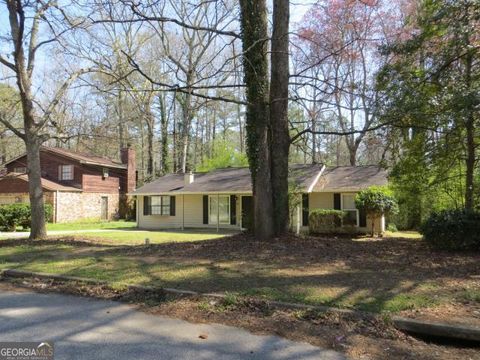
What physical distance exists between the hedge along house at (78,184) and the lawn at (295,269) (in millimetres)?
21387

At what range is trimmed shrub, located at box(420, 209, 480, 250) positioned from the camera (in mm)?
10203

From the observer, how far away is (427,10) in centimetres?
1200

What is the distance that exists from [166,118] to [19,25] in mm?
26346

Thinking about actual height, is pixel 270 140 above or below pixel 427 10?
below

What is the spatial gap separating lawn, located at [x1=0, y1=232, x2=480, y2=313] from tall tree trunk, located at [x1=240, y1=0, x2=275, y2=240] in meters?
0.85

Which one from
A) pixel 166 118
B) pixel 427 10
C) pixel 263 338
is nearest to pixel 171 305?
pixel 263 338

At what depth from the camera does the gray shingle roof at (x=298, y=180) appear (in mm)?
22422

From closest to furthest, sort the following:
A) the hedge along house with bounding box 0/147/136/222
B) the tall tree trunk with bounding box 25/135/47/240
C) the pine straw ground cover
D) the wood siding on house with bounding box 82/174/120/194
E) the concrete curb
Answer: the concrete curb → the pine straw ground cover → the tall tree trunk with bounding box 25/135/47/240 → the hedge along house with bounding box 0/147/136/222 → the wood siding on house with bounding box 82/174/120/194

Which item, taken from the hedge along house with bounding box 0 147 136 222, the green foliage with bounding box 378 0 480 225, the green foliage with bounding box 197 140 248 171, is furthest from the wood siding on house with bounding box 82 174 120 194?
the green foliage with bounding box 378 0 480 225

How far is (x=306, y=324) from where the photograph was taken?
5238mm

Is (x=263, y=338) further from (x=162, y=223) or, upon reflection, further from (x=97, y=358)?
(x=162, y=223)

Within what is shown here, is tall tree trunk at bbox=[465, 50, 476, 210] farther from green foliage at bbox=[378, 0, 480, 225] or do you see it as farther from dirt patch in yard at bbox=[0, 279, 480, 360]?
dirt patch in yard at bbox=[0, 279, 480, 360]

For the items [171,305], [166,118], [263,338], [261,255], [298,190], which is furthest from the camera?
[166,118]

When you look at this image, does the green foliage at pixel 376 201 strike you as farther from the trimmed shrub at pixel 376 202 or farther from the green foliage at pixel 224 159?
the green foliage at pixel 224 159
